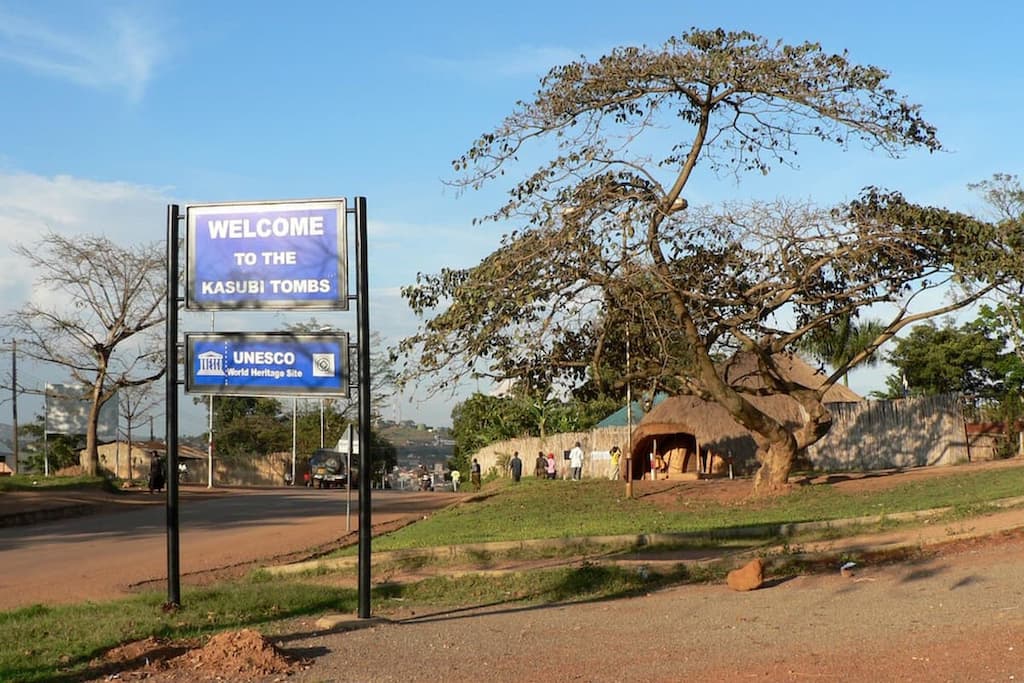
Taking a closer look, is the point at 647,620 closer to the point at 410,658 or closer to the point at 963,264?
the point at 410,658

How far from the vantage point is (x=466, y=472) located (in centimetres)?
5744

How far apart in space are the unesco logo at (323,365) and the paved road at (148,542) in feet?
14.0

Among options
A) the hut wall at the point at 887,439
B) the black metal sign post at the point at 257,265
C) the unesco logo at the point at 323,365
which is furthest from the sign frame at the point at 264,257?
the hut wall at the point at 887,439

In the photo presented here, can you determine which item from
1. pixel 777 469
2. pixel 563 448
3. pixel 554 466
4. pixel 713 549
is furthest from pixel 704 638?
pixel 563 448

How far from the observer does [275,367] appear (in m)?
10.9

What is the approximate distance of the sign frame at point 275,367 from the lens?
10.7m

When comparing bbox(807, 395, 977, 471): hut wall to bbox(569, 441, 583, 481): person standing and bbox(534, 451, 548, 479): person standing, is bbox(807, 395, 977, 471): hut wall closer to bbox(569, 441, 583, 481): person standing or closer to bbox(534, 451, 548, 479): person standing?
bbox(569, 441, 583, 481): person standing

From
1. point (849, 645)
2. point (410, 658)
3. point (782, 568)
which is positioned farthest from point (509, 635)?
point (782, 568)

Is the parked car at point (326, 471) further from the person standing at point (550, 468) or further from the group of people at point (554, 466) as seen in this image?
the person standing at point (550, 468)

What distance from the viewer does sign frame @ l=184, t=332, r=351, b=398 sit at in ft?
35.2

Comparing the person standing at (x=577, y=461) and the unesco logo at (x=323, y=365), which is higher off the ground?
the unesco logo at (x=323, y=365)

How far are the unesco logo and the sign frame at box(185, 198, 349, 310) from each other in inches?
17.4

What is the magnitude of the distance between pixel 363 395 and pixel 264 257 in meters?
1.89

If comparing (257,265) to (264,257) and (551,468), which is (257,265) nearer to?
(264,257)
